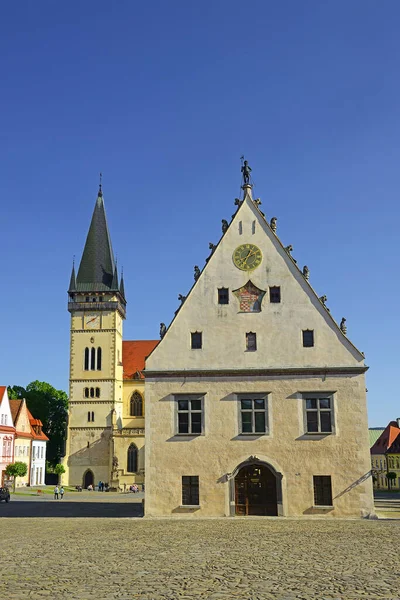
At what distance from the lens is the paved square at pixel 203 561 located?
1243cm

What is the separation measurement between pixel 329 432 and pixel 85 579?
65.4 feet

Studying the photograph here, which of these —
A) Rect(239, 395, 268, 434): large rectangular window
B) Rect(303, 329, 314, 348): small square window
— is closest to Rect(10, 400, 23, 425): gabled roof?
Rect(239, 395, 268, 434): large rectangular window

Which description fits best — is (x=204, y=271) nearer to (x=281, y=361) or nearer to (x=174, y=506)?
(x=281, y=361)

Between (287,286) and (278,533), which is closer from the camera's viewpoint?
(278,533)

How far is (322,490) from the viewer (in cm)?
3123

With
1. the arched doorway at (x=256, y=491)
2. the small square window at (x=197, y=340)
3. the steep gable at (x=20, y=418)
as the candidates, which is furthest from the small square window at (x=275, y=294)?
the steep gable at (x=20, y=418)

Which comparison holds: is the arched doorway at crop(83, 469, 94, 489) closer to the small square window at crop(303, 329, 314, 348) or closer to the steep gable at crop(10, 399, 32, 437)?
the steep gable at crop(10, 399, 32, 437)

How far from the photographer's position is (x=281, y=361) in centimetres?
3288

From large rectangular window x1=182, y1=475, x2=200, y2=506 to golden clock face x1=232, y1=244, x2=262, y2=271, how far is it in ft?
36.9

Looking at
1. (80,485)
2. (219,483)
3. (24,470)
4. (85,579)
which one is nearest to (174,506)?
(219,483)

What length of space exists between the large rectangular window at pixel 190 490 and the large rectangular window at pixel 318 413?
20.4 ft

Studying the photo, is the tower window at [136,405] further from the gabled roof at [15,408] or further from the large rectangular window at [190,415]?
the large rectangular window at [190,415]

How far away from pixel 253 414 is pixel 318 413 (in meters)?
3.28

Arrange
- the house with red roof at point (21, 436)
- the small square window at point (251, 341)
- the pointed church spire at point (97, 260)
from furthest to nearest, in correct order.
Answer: the pointed church spire at point (97, 260) < the house with red roof at point (21, 436) < the small square window at point (251, 341)
